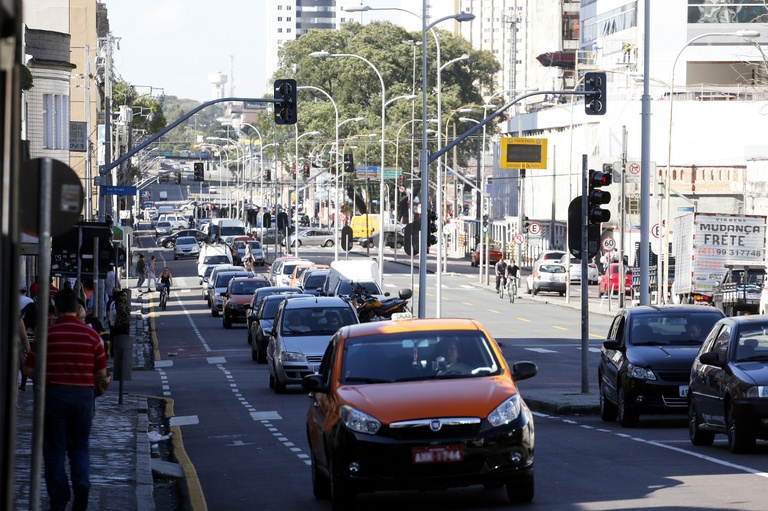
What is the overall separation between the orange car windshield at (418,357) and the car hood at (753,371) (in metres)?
3.74

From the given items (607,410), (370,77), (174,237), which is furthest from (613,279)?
(174,237)

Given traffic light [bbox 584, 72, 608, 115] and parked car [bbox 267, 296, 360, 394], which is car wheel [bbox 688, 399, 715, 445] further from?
traffic light [bbox 584, 72, 608, 115]

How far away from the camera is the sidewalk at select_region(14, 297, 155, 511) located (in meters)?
13.4

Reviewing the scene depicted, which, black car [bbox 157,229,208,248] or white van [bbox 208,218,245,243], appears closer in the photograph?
white van [bbox 208,218,245,243]

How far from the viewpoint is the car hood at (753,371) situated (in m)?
15.4

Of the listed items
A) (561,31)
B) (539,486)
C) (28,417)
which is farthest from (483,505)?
(561,31)

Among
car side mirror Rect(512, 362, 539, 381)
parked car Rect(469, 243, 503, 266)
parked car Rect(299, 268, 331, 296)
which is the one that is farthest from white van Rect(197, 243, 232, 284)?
car side mirror Rect(512, 362, 539, 381)

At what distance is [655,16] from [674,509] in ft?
267

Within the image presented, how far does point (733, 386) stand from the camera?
1555cm

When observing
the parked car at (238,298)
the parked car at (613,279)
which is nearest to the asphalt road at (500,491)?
the parked car at (238,298)

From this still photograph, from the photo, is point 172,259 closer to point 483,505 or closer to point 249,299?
point 249,299

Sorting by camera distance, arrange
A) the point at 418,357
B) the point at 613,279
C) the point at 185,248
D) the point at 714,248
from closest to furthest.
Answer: the point at 418,357 → the point at 714,248 → the point at 613,279 → the point at 185,248

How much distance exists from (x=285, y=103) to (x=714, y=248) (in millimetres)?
21162

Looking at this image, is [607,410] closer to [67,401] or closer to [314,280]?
[67,401]
